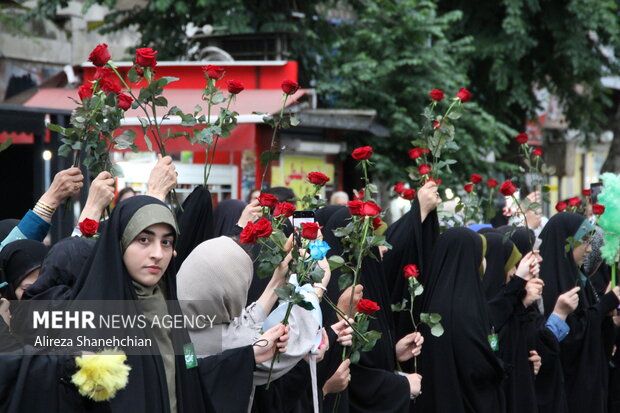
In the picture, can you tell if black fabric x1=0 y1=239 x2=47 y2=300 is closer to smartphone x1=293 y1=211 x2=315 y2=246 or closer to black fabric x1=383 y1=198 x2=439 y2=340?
smartphone x1=293 y1=211 x2=315 y2=246

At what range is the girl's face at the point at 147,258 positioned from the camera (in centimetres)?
352

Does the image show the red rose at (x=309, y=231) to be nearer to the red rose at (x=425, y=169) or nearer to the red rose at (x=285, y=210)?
the red rose at (x=285, y=210)

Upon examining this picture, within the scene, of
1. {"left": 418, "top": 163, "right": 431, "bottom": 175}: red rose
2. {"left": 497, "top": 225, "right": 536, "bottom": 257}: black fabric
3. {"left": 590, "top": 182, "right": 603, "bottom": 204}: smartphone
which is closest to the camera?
{"left": 418, "top": 163, "right": 431, "bottom": 175}: red rose

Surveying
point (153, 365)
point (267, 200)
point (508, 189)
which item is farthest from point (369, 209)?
point (508, 189)

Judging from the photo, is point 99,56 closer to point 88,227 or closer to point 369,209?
point 88,227

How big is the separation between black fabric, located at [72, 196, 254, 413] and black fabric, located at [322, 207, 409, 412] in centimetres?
130

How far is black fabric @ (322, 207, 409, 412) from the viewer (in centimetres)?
513

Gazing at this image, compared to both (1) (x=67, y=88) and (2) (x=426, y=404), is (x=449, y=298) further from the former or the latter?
(1) (x=67, y=88)

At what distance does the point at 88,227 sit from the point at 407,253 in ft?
6.79

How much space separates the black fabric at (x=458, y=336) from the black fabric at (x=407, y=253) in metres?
0.07

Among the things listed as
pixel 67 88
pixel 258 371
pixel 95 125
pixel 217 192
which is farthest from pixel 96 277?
pixel 67 88

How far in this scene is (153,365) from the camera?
3.49 metres

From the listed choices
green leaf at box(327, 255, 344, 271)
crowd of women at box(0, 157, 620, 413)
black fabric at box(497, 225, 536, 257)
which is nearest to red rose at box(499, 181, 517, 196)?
crowd of women at box(0, 157, 620, 413)

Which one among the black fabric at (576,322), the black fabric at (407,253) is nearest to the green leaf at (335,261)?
the black fabric at (407,253)
